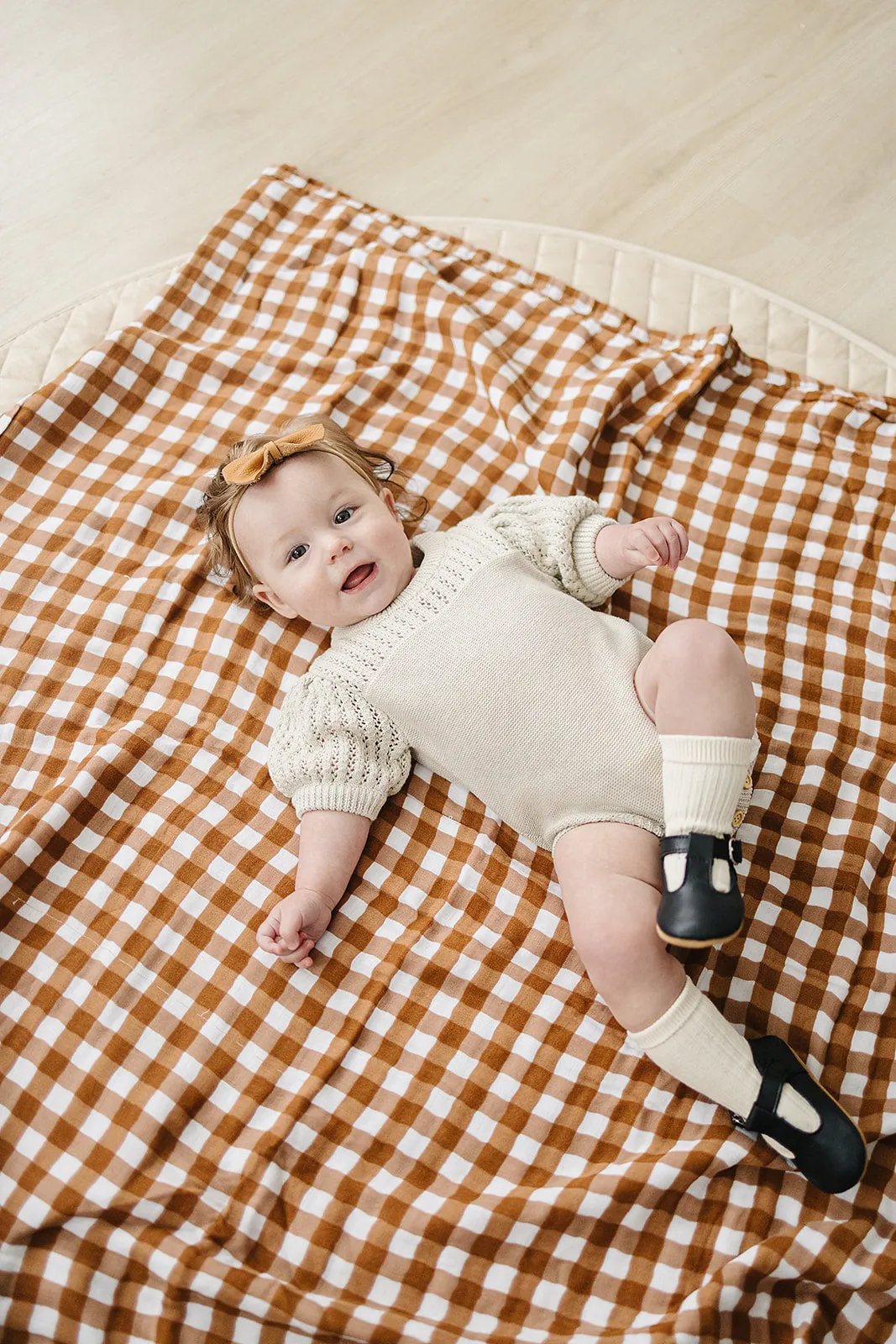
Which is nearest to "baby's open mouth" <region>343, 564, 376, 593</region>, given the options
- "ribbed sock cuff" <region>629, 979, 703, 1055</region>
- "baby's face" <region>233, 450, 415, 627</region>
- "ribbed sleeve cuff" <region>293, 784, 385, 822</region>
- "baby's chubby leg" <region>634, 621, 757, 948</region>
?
"baby's face" <region>233, 450, 415, 627</region>

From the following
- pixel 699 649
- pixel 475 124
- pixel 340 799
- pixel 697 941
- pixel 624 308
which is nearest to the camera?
pixel 697 941

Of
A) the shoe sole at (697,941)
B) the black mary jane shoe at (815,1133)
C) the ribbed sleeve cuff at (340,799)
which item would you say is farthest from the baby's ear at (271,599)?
the black mary jane shoe at (815,1133)

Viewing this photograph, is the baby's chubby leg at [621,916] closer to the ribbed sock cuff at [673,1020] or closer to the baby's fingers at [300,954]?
the ribbed sock cuff at [673,1020]

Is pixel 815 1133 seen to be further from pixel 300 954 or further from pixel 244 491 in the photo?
pixel 244 491

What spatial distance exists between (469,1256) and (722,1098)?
278 mm

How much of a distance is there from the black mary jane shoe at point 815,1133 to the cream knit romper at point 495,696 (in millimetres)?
251

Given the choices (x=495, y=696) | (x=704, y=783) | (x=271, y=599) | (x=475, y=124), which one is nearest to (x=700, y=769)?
(x=704, y=783)

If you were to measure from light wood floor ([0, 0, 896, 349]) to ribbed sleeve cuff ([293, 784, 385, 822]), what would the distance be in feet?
3.62

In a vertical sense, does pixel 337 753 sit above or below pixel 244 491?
below

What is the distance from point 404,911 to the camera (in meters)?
1.14

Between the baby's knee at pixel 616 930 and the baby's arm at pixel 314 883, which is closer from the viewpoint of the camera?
the baby's knee at pixel 616 930

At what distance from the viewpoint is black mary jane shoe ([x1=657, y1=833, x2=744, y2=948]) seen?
2.97 ft

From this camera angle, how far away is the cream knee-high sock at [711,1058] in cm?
94

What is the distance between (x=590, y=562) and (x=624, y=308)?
2.17 ft
